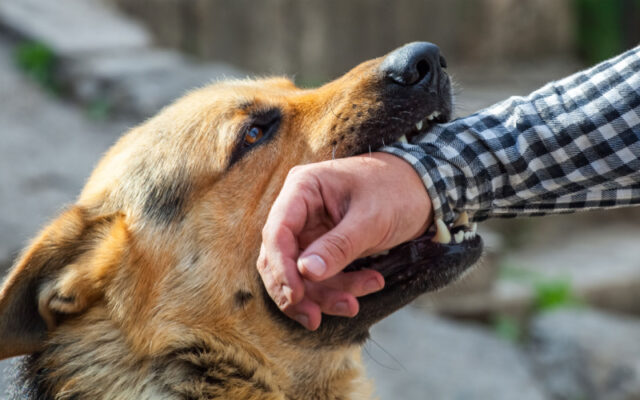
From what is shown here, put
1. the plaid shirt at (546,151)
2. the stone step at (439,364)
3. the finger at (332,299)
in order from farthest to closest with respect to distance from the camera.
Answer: the stone step at (439,364), the plaid shirt at (546,151), the finger at (332,299)

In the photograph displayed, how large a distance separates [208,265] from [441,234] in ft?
3.10

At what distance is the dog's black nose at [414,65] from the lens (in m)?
2.88

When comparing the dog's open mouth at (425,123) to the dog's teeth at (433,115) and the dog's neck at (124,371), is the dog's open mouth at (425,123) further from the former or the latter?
the dog's neck at (124,371)

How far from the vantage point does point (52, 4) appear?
8625mm

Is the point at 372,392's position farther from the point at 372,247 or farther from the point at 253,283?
the point at 372,247

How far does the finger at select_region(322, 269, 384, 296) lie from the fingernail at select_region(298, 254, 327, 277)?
1.53ft

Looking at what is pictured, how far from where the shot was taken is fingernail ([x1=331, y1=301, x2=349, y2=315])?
2.58 meters

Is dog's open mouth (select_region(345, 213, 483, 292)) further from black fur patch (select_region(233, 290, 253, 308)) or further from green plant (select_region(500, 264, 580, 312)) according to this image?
green plant (select_region(500, 264, 580, 312))

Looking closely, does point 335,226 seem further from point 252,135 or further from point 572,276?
point 572,276

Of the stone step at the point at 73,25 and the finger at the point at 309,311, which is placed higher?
the stone step at the point at 73,25

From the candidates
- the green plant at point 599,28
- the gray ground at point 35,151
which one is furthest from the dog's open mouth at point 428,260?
the green plant at point 599,28

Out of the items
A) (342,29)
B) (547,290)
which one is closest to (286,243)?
(547,290)

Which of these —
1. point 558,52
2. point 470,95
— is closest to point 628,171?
point 470,95

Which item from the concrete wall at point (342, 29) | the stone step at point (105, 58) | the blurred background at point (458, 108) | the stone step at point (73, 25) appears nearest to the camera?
the blurred background at point (458, 108)
